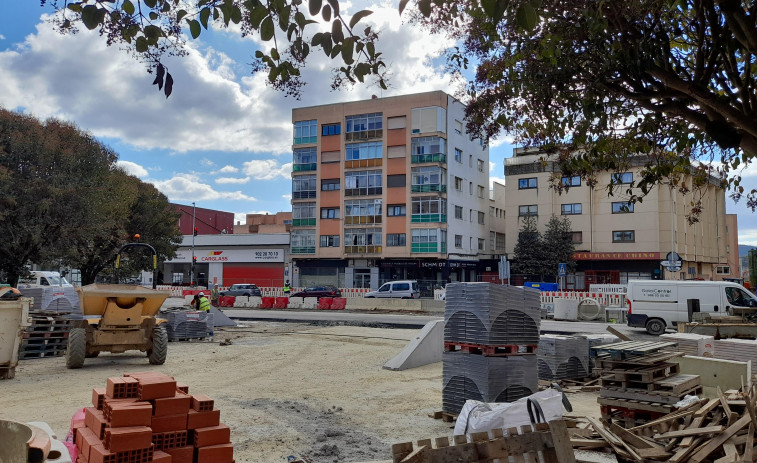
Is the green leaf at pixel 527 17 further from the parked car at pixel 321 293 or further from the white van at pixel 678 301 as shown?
the parked car at pixel 321 293

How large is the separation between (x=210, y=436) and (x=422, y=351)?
30.0 ft

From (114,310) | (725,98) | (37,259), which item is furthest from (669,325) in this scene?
(37,259)

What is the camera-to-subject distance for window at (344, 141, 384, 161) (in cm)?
5509

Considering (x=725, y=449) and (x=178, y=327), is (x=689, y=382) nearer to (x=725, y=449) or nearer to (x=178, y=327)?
(x=725, y=449)

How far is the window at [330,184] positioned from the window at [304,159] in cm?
192

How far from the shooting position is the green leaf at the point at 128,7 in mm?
4172

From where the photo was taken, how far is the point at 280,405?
992 cm

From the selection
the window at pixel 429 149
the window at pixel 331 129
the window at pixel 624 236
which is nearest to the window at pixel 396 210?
the window at pixel 429 149

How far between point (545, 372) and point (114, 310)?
33.4 feet

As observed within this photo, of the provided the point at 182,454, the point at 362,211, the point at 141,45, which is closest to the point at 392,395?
the point at 182,454

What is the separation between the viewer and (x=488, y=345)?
8.76 meters

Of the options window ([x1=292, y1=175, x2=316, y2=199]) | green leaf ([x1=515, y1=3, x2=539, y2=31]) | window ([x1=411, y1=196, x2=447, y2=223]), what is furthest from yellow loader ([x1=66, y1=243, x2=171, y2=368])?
window ([x1=292, y1=175, x2=316, y2=199])

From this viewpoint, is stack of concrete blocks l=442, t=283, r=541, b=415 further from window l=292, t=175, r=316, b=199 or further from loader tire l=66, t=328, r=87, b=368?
window l=292, t=175, r=316, b=199

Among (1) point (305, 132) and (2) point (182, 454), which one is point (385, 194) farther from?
(2) point (182, 454)
